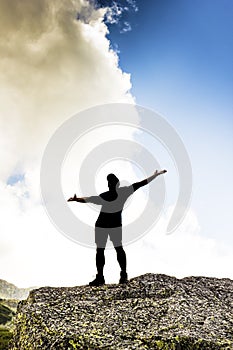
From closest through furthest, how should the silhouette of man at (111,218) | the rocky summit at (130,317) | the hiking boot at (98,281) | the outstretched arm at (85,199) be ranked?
the rocky summit at (130,317) < the silhouette of man at (111,218) < the hiking boot at (98,281) < the outstretched arm at (85,199)

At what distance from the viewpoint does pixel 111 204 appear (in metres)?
14.2

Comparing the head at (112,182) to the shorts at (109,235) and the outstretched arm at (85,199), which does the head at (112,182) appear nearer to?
the outstretched arm at (85,199)

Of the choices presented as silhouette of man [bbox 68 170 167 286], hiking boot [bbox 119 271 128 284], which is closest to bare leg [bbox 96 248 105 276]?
silhouette of man [bbox 68 170 167 286]

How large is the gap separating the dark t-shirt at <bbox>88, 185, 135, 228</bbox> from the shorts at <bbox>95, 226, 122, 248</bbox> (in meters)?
0.17

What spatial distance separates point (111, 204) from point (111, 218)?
60cm

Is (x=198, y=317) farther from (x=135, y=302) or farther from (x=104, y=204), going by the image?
(x=104, y=204)

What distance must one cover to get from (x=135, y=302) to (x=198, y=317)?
233 centimetres

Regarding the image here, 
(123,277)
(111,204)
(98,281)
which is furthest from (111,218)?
(98,281)

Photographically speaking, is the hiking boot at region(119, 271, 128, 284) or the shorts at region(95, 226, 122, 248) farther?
A: the hiking boot at region(119, 271, 128, 284)

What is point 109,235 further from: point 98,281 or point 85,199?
point 98,281

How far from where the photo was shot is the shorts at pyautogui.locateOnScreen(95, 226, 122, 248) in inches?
549

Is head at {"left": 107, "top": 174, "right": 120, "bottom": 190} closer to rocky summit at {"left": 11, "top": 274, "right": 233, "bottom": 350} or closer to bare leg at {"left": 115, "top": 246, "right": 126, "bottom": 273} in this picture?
bare leg at {"left": 115, "top": 246, "right": 126, "bottom": 273}

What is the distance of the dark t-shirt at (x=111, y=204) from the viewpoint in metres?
14.1

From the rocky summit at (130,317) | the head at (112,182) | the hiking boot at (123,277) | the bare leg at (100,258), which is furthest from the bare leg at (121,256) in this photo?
the head at (112,182)
